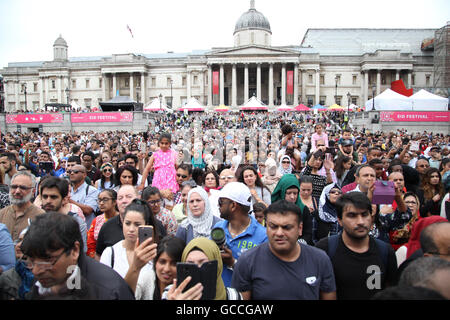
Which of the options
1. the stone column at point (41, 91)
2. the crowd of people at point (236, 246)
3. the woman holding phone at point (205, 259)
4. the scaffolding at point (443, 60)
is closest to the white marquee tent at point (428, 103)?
the scaffolding at point (443, 60)

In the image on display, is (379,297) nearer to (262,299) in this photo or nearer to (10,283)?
(262,299)

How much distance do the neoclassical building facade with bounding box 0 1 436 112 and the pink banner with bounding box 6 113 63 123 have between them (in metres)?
26.7

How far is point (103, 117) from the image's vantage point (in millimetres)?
35281

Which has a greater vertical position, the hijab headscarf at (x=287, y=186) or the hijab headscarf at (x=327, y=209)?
the hijab headscarf at (x=287, y=186)

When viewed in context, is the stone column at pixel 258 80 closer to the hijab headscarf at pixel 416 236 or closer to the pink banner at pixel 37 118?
the pink banner at pixel 37 118

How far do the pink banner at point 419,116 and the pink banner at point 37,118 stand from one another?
31891 millimetres

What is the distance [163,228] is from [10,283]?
71.5 inches

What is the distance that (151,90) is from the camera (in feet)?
231

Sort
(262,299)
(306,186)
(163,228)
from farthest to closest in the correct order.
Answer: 1. (306,186)
2. (163,228)
3. (262,299)

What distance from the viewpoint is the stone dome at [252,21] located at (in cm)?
6875

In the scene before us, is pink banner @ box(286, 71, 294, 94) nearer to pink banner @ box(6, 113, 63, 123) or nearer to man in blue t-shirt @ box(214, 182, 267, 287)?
pink banner @ box(6, 113, 63, 123)

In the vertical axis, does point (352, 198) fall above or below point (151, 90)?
below
